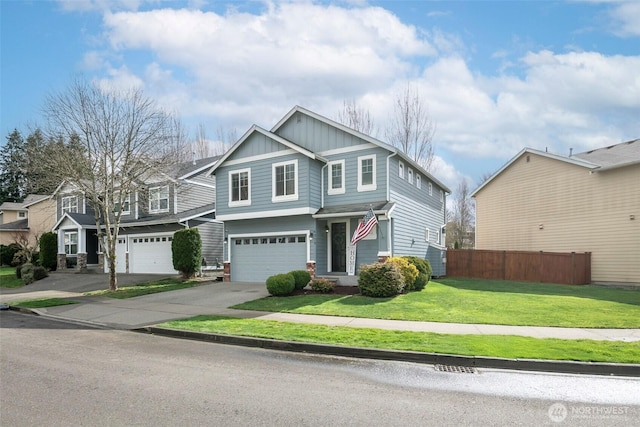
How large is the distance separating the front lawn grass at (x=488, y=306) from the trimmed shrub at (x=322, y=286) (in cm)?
87

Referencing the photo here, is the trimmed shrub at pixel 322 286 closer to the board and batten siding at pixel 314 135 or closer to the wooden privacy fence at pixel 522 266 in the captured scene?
the board and batten siding at pixel 314 135

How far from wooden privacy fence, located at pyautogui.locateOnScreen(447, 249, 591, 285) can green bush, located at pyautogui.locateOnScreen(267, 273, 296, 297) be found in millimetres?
11753

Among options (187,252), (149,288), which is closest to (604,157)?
(187,252)

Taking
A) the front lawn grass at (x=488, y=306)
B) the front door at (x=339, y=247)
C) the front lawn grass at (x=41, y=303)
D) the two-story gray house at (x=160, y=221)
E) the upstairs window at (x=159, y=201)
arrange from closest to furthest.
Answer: the front lawn grass at (x=488, y=306) < the front lawn grass at (x=41, y=303) < the front door at (x=339, y=247) < the two-story gray house at (x=160, y=221) < the upstairs window at (x=159, y=201)

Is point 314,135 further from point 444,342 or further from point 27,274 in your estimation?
point 27,274

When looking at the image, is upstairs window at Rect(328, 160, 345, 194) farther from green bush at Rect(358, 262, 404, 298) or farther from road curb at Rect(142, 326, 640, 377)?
road curb at Rect(142, 326, 640, 377)

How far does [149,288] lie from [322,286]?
8.76 metres

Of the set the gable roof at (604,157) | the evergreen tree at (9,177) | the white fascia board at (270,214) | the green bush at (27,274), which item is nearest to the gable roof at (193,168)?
the white fascia board at (270,214)

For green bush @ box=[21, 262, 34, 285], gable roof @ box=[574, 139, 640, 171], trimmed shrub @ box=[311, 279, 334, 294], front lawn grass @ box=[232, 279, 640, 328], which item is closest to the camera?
front lawn grass @ box=[232, 279, 640, 328]

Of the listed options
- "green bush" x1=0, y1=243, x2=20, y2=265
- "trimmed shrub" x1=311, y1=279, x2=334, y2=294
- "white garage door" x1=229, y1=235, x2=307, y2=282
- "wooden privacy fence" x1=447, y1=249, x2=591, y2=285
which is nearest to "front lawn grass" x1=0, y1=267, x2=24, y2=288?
"green bush" x1=0, y1=243, x2=20, y2=265

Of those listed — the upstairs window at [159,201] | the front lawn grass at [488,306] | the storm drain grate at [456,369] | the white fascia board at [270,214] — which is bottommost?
the front lawn grass at [488,306]

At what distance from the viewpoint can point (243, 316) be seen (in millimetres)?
12273

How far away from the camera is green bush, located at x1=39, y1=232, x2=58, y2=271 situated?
30500 mm

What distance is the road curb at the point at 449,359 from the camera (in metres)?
6.88
